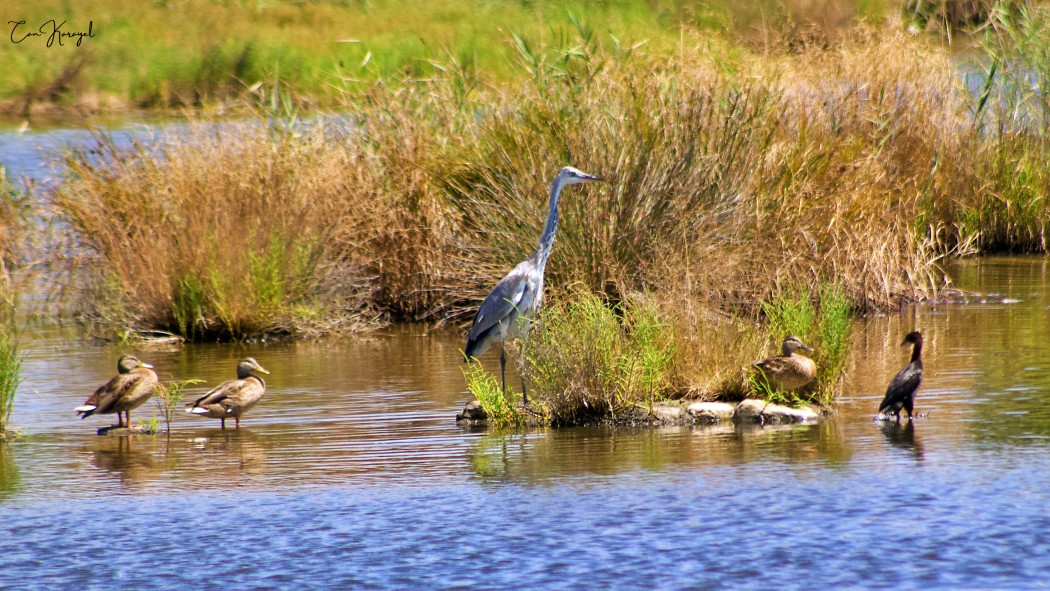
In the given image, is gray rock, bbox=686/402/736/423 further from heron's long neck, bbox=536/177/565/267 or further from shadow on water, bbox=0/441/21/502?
shadow on water, bbox=0/441/21/502

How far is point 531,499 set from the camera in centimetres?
896

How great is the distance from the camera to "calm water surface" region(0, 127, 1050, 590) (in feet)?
25.1

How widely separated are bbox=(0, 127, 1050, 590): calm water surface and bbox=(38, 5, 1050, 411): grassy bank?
327 centimetres

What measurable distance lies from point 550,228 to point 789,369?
263 centimetres

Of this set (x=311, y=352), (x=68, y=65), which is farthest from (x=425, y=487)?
(x=68, y=65)

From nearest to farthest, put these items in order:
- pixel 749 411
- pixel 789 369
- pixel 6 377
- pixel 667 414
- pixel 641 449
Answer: pixel 641 449 → pixel 789 369 → pixel 749 411 → pixel 667 414 → pixel 6 377

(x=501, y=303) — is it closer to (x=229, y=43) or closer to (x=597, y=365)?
(x=597, y=365)

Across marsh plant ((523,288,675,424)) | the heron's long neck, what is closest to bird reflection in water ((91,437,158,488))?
marsh plant ((523,288,675,424))

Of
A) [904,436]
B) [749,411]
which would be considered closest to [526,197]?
[749,411]

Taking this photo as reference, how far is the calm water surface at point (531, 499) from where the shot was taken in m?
7.66

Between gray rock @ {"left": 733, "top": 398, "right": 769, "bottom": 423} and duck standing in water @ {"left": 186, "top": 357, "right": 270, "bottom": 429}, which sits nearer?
gray rock @ {"left": 733, "top": 398, "right": 769, "bottom": 423}

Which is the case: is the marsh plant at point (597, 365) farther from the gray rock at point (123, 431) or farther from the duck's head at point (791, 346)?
the gray rock at point (123, 431)

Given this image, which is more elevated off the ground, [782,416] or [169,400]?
[169,400]

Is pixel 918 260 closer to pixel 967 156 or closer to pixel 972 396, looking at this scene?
pixel 967 156
